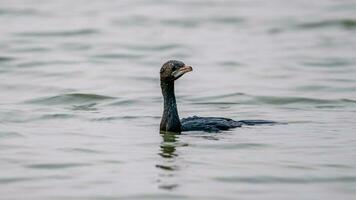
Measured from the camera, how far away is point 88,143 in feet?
49.6

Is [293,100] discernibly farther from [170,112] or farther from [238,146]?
[238,146]

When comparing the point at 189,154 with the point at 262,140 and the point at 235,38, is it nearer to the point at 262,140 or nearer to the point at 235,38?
the point at 262,140

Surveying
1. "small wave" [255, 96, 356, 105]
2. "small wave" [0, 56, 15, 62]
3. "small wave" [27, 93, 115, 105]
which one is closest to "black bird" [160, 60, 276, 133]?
"small wave" [255, 96, 356, 105]

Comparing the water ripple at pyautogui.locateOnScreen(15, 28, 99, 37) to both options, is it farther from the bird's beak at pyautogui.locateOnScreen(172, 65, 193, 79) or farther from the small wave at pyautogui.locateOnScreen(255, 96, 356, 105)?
the bird's beak at pyautogui.locateOnScreen(172, 65, 193, 79)

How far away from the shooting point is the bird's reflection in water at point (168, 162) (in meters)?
12.5

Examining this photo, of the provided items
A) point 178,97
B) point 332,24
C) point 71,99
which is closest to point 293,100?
point 178,97

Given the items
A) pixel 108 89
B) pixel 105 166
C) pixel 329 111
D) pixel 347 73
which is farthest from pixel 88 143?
pixel 347 73

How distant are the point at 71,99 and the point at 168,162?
6603 mm

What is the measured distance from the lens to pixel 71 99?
2005 cm

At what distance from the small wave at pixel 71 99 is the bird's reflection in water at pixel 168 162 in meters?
4.57

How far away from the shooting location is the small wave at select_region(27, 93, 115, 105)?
1969 cm

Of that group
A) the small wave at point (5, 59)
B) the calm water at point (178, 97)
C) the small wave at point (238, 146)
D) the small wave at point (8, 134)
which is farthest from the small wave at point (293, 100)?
the small wave at point (5, 59)

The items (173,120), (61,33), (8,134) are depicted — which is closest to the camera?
(173,120)

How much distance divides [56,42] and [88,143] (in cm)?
1423
